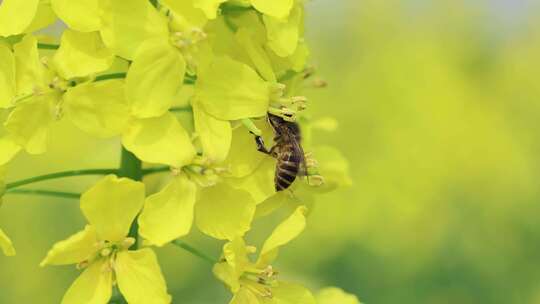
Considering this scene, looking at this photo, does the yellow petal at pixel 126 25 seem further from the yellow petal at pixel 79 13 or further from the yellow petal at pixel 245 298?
the yellow petal at pixel 245 298

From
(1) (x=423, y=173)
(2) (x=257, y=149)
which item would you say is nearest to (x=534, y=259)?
(1) (x=423, y=173)

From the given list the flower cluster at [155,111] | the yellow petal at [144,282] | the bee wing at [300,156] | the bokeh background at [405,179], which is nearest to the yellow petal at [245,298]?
the flower cluster at [155,111]

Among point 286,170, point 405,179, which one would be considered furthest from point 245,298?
point 405,179

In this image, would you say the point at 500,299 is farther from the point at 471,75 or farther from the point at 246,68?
the point at 246,68

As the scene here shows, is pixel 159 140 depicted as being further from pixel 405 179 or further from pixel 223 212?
pixel 405 179

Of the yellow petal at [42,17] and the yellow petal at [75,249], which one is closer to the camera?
the yellow petal at [75,249]

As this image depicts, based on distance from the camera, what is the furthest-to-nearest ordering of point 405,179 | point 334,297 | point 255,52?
point 405,179 < point 334,297 < point 255,52
